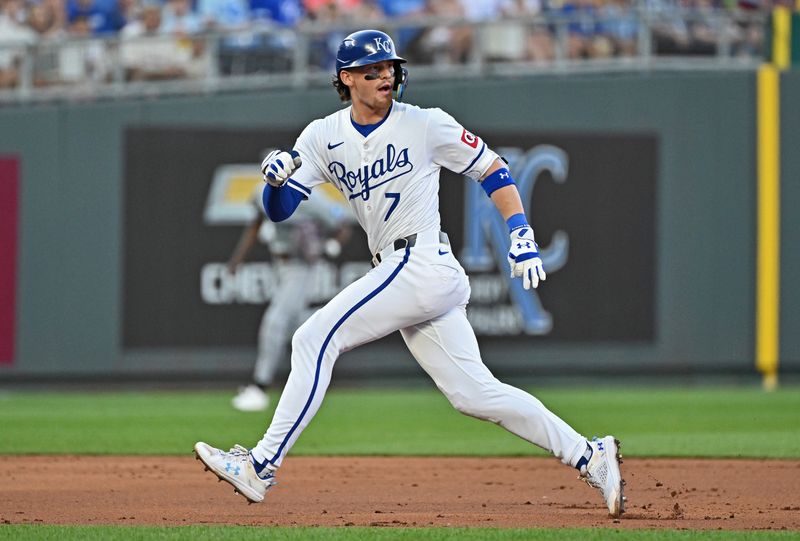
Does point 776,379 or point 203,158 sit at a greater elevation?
point 203,158

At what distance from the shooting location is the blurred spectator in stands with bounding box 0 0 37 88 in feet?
47.2

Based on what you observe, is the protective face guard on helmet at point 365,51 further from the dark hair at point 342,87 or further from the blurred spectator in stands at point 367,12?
the blurred spectator in stands at point 367,12

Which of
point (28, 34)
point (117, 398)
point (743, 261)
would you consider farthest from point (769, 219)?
point (28, 34)

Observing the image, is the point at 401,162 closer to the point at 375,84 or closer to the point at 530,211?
the point at 375,84

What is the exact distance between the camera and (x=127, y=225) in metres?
14.6

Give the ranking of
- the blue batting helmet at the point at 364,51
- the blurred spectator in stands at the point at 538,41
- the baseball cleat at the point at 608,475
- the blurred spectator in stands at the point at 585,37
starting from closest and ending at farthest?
the baseball cleat at the point at 608,475
the blue batting helmet at the point at 364,51
the blurred spectator in stands at the point at 585,37
the blurred spectator in stands at the point at 538,41

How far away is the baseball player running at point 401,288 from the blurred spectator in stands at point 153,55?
29.6ft

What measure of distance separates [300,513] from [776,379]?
382 inches

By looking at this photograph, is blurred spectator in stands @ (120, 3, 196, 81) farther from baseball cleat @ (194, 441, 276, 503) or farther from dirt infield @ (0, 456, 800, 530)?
baseball cleat @ (194, 441, 276, 503)

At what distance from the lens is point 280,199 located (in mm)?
5863

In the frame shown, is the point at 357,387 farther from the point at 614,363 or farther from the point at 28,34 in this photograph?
the point at 28,34

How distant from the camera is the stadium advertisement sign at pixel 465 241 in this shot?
14.5 meters

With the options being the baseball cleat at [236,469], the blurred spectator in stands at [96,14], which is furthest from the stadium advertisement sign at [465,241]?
the baseball cleat at [236,469]

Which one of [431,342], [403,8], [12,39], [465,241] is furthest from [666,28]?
[431,342]
